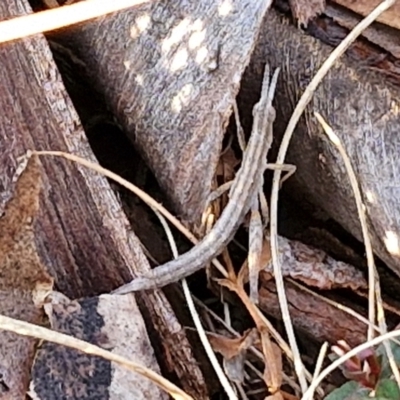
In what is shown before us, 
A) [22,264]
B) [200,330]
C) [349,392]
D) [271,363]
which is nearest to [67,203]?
[22,264]

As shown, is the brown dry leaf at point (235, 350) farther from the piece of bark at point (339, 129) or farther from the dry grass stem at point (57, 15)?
the dry grass stem at point (57, 15)

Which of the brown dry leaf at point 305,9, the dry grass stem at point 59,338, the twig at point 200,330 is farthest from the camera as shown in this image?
the brown dry leaf at point 305,9

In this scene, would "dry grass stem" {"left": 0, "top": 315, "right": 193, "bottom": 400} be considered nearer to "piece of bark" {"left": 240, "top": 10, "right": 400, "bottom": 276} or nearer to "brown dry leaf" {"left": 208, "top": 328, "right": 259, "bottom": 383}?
"brown dry leaf" {"left": 208, "top": 328, "right": 259, "bottom": 383}

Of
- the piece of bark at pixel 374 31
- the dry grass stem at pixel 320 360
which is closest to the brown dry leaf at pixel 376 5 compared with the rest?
the piece of bark at pixel 374 31

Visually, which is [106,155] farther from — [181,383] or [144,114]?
[181,383]

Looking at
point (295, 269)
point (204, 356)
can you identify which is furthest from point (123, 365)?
point (295, 269)

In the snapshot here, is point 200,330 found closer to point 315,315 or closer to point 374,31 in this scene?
point 315,315

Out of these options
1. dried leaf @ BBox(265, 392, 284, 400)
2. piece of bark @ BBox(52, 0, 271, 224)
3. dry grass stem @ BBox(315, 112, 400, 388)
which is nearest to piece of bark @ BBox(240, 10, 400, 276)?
dry grass stem @ BBox(315, 112, 400, 388)
